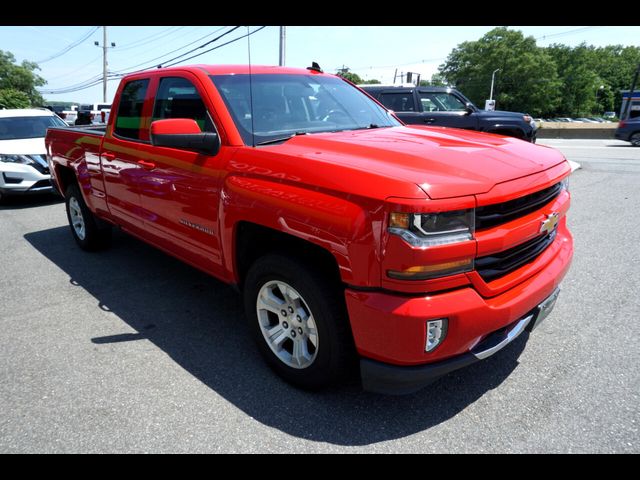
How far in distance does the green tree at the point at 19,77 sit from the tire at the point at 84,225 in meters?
69.4

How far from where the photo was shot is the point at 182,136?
Result: 2.72m

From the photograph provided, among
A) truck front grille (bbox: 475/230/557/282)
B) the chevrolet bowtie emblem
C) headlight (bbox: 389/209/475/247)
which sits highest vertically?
headlight (bbox: 389/209/475/247)

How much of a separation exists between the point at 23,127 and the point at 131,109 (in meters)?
6.89

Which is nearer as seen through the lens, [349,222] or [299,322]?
[349,222]

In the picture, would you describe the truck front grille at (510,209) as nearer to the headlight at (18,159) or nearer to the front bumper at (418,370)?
the front bumper at (418,370)

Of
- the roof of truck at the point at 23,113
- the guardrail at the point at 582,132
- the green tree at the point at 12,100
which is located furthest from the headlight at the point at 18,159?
the green tree at the point at 12,100

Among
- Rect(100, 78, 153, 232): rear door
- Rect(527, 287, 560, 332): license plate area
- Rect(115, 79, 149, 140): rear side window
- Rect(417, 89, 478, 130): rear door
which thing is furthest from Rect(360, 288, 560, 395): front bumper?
Rect(417, 89, 478, 130): rear door

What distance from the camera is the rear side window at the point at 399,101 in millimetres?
10562

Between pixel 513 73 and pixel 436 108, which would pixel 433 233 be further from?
pixel 513 73

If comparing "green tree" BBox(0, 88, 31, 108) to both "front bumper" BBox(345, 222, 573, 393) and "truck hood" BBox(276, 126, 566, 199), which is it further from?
"front bumper" BBox(345, 222, 573, 393)

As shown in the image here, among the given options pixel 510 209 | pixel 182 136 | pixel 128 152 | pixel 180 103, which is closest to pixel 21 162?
pixel 128 152

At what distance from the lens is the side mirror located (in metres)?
2.71

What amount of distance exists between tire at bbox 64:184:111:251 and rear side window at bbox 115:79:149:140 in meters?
1.41
